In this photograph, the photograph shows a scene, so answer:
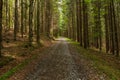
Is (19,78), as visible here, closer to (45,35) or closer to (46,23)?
(45,35)

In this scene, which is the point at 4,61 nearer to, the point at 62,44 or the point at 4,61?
the point at 4,61

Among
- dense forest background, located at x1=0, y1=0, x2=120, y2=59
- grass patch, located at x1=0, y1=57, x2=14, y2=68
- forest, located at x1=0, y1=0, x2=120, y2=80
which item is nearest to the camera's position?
grass patch, located at x1=0, y1=57, x2=14, y2=68

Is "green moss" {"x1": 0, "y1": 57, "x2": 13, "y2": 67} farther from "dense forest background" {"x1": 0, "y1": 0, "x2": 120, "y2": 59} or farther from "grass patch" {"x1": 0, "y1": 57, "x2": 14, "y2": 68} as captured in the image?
"dense forest background" {"x1": 0, "y1": 0, "x2": 120, "y2": 59}

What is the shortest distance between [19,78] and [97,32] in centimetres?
2243

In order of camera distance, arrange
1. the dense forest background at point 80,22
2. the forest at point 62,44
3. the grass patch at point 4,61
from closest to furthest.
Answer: the grass patch at point 4,61 → the forest at point 62,44 → the dense forest background at point 80,22

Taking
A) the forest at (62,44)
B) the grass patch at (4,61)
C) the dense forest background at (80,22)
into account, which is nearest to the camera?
the grass patch at (4,61)

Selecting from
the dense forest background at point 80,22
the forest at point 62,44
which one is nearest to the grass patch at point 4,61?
the forest at point 62,44

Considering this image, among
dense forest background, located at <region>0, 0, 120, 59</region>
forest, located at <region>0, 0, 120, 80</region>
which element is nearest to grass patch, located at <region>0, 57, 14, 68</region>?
forest, located at <region>0, 0, 120, 80</region>

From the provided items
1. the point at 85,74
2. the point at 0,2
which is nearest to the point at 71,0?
the point at 0,2

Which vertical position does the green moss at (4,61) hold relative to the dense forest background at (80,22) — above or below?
below

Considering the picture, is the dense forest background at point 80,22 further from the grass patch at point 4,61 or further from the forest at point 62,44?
the grass patch at point 4,61

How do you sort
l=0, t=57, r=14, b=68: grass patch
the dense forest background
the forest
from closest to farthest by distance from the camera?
l=0, t=57, r=14, b=68: grass patch → the forest → the dense forest background

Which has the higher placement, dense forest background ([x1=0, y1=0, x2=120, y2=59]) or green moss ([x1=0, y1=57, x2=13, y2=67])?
dense forest background ([x1=0, y1=0, x2=120, y2=59])

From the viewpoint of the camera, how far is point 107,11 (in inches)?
1209
